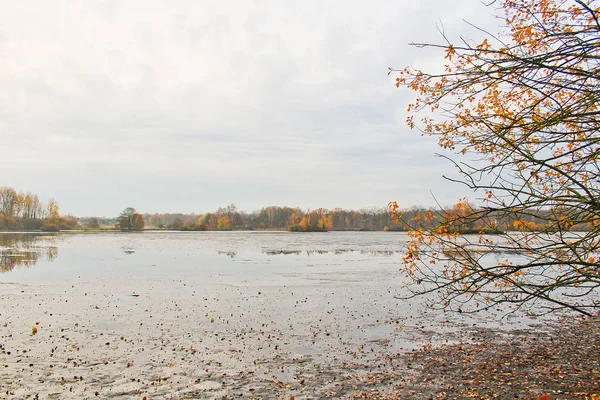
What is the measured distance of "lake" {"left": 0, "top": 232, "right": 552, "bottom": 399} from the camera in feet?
28.5

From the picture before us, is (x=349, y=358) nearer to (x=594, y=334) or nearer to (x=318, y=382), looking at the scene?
(x=318, y=382)

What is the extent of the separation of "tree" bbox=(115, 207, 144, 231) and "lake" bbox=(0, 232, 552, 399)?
121m

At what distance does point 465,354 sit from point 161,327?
31.2 ft

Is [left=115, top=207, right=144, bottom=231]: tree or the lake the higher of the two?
[left=115, top=207, right=144, bottom=231]: tree

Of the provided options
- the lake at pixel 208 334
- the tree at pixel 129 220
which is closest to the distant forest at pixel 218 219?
the tree at pixel 129 220

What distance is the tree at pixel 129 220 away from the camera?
451 feet

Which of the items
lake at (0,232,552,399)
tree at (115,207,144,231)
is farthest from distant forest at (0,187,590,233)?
lake at (0,232,552,399)

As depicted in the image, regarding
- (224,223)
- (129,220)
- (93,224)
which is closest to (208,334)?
(129,220)

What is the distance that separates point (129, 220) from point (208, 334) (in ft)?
453

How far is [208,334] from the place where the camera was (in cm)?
1262

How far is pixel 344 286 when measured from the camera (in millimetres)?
21922

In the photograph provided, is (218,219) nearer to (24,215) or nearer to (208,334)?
(24,215)

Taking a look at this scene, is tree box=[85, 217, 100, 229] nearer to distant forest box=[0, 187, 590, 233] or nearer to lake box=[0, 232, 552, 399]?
distant forest box=[0, 187, 590, 233]

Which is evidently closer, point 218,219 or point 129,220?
point 129,220
